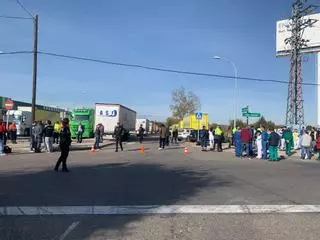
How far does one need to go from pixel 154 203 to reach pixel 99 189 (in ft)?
8.06

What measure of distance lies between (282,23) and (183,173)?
2482 inches

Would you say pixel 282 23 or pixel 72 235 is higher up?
pixel 282 23

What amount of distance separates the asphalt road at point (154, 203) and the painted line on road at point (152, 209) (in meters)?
0.02

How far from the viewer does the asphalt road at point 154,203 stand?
7.90 metres

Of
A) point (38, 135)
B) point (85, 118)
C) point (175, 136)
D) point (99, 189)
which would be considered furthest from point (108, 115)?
point (99, 189)

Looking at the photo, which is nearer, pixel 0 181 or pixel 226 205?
pixel 226 205

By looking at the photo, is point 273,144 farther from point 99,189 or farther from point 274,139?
point 99,189

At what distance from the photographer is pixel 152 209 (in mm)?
9836

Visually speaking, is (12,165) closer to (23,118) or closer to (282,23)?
(23,118)

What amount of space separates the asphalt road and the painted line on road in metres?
0.02

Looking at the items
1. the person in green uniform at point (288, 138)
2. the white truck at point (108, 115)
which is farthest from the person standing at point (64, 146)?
the white truck at point (108, 115)

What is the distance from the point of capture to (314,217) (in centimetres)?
923

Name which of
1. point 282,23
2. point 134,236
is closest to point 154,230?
point 134,236

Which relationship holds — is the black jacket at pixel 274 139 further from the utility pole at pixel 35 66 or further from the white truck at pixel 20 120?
the white truck at pixel 20 120
